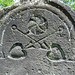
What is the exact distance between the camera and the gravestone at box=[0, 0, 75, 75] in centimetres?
204

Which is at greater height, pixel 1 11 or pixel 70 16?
pixel 1 11

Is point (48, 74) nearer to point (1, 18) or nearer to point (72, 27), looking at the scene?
point (72, 27)

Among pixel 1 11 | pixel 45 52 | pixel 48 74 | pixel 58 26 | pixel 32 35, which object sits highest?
pixel 1 11

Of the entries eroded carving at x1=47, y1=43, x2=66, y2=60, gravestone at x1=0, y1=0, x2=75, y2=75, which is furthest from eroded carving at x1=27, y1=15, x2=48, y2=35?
eroded carving at x1=47, y1=43, x2=66, y2=60

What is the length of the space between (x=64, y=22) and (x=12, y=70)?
4.29 feet

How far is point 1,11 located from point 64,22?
118cm

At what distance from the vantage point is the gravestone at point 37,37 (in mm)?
2039

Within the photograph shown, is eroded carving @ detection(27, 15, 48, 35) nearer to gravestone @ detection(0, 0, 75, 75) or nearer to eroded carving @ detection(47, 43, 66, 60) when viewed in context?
gravestone @ detection(0, 0, 75, 75)

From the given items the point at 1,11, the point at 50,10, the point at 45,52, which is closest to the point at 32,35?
the point at 45,52

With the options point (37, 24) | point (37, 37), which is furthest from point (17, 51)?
point (37, 24)

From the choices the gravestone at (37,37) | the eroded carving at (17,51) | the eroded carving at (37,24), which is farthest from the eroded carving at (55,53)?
the eroded carving at (17,51)

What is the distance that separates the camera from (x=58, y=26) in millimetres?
2039

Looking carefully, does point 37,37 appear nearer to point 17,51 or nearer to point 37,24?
point 37,24

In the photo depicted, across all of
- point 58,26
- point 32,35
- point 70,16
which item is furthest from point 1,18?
point 70,16
